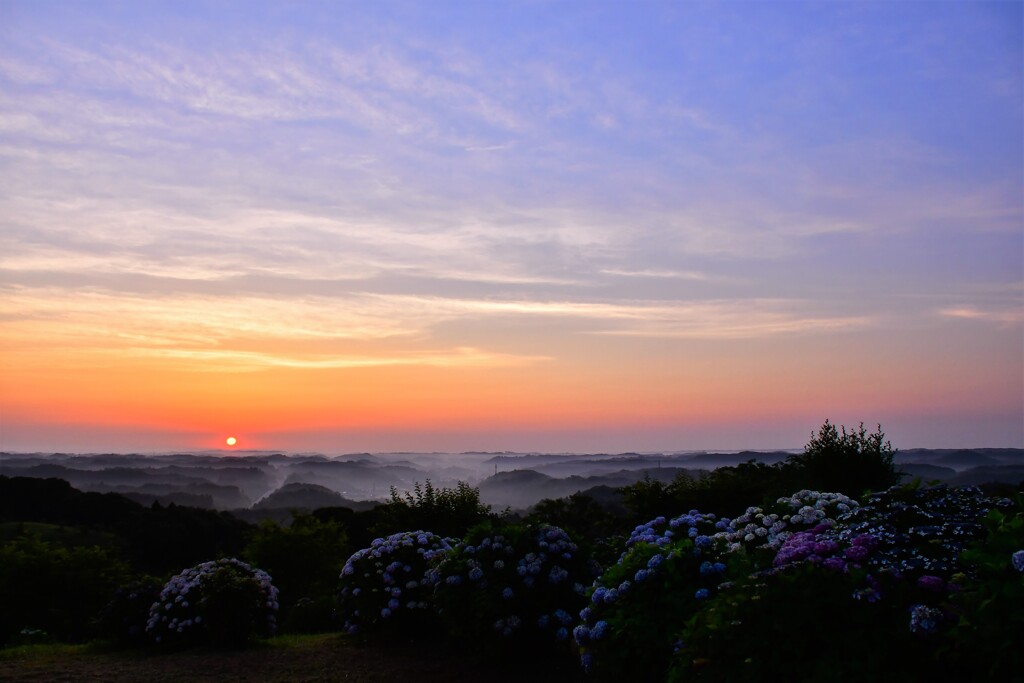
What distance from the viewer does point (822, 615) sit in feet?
19.4

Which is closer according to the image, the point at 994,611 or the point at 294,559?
the point at 994,611

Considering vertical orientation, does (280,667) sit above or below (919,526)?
below

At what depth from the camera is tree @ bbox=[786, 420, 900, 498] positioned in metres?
13.0

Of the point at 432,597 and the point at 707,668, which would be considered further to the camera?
the point at 432,597

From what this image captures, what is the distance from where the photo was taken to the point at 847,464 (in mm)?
13023

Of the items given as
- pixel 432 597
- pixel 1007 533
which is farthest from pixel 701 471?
pixel 1007 533

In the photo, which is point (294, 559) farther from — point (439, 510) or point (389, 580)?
point (389, 580)

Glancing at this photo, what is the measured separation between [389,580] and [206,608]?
10.6ft

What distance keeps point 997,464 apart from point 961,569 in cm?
4407

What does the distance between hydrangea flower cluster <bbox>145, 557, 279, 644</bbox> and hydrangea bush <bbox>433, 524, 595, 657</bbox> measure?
14.8ft

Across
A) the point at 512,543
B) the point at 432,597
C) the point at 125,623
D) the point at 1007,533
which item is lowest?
the point at 125,623

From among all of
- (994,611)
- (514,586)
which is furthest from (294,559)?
(994,611)

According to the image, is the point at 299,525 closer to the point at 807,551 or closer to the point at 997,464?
the point at 807,551

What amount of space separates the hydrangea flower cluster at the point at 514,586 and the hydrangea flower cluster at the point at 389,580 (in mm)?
1203
